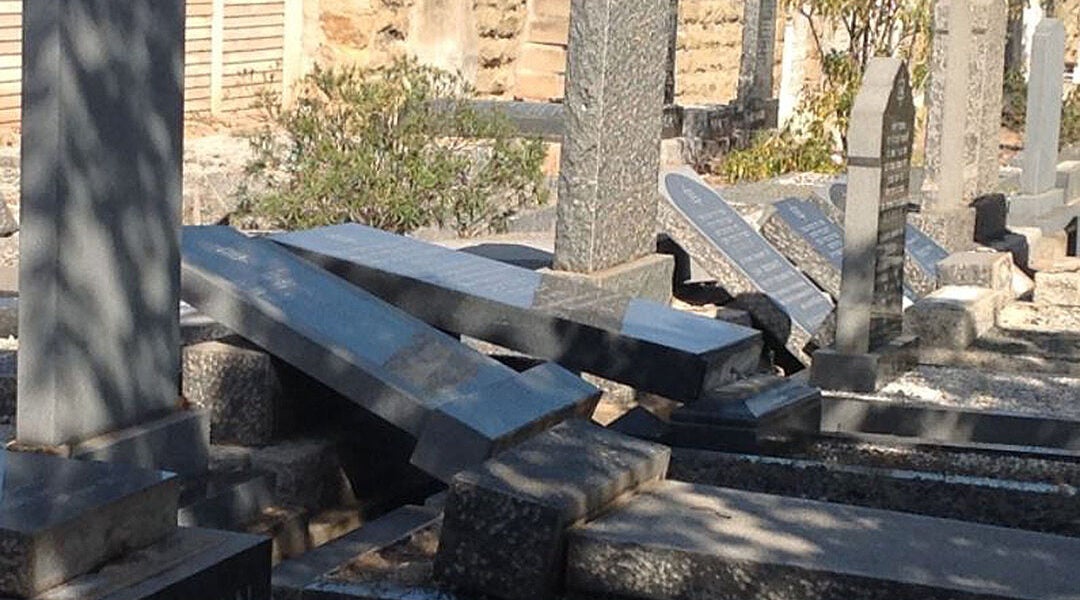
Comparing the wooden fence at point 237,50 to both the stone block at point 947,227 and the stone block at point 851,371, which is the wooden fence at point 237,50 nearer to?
the stone block at point 947,227

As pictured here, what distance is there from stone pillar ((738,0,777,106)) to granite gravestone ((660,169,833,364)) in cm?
1011

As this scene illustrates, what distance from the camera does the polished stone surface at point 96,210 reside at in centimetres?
469

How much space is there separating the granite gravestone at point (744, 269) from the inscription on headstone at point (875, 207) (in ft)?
1.62

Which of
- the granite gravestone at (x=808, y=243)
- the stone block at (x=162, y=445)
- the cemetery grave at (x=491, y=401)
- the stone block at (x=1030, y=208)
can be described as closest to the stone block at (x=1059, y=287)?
the granite gravestone at (x=808, y=243)

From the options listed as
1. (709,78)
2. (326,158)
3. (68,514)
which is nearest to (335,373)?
(68,514)

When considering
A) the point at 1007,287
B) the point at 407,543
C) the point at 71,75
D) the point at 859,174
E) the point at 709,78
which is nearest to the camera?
the point at 407,543

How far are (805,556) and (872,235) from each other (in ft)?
15.1

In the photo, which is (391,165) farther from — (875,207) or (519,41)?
(519,41)

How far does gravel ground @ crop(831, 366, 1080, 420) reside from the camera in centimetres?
788

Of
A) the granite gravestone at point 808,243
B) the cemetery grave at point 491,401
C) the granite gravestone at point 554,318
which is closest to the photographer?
the cemetery grave at point 491,401

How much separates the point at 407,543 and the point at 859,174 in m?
4.33

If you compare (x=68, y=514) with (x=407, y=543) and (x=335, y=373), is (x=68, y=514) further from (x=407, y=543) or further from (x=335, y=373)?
(x=335, y=373)

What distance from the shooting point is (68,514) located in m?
3.49

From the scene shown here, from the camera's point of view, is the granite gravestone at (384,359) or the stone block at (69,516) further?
the granite gravestone at (384,359)
